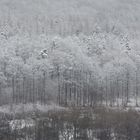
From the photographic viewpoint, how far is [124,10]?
128125mm

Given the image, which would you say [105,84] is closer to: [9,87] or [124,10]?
[9,87]

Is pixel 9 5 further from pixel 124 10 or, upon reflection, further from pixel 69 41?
pixel 69 41

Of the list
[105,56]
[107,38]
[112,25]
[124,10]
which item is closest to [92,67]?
[105,56]

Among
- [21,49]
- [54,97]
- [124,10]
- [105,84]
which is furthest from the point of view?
[124,10]

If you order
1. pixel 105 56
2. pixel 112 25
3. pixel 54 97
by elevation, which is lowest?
pixel 54 97

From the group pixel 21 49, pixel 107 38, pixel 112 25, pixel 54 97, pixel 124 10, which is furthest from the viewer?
pixel 124 10

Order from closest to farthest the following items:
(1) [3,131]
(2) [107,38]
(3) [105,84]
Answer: (1) [3,131] < (3) [105,84] < (2) [107,38]

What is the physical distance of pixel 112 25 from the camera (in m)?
112

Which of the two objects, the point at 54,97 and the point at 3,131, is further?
the point at 54,97

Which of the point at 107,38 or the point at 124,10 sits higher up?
the point at 124,10

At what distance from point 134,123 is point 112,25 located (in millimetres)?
84611

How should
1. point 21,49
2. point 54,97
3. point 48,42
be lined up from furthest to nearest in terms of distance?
point 48,42
point 21,49
point 54,97

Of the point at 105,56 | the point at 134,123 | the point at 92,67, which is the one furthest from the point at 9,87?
the point at 134,123

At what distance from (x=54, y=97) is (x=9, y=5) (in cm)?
8524
